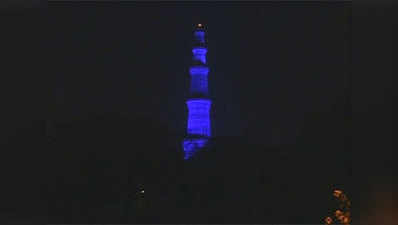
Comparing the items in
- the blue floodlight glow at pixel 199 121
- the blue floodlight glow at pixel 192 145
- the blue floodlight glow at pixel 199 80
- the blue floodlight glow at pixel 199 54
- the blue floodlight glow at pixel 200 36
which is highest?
the blue floodlight glow at pixel 200 36

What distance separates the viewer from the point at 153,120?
3356 centimetres

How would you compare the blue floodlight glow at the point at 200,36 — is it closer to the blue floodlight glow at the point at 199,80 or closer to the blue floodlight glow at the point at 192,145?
the blue floodlight glow at the point at 199,80

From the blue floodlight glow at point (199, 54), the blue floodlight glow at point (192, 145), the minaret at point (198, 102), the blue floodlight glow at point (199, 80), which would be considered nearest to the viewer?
the blue floodlight glow at point (192, 145)

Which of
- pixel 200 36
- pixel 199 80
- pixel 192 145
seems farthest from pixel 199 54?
pixel 192 145

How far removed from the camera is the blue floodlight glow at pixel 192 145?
34.8m

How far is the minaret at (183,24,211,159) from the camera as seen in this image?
3688 cm

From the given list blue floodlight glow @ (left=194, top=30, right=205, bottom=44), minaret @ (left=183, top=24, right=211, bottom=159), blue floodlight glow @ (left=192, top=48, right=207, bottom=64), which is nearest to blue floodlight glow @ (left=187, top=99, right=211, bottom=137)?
minaret @ (left=183, top=24, right=211, bottom=159)

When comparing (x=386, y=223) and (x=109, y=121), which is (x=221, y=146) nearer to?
(x=109, y=121)

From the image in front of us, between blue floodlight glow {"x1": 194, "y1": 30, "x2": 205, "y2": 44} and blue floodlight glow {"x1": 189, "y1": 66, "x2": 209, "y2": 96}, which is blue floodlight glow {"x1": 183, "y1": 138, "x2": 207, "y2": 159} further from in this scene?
blue floodlight glow {"x1": 194, "y1": 30, "x2": 205, "y2": 44}

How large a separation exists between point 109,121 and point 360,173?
25.0 meters

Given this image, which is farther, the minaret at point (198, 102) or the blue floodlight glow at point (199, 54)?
the blue floodlight glow at point (199, 54)

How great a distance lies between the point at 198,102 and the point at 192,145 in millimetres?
4042

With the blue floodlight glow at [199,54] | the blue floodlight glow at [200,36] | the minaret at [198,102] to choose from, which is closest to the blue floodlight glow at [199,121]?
the minaret at [198,102]

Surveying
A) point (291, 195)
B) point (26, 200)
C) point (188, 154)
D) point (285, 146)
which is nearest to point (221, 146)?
point (188, 154)
